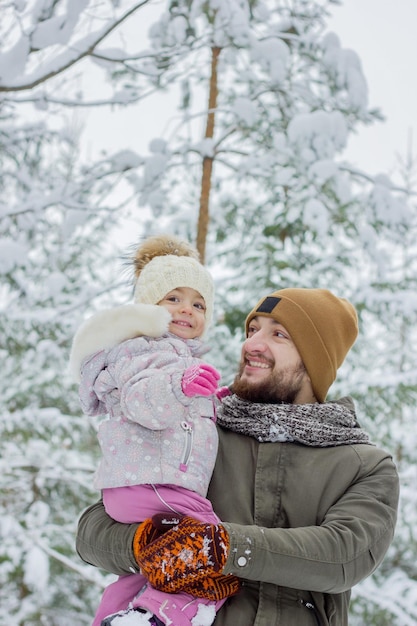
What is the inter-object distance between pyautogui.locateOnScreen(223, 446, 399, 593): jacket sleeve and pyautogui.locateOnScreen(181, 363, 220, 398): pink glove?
401mm

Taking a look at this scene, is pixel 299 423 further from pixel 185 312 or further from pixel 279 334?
pixel 185 312

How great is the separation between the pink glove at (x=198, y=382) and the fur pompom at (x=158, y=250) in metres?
0.81

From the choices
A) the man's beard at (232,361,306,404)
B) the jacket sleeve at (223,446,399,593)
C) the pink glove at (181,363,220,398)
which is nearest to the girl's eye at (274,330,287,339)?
the man's beard at (232,361,306,404)

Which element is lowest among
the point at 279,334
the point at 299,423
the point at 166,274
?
the point at 299,423

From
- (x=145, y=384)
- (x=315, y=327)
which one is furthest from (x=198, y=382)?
(x=315, y=327)

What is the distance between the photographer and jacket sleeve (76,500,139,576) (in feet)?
6.38

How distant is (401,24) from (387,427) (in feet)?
16.2

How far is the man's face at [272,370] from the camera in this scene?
2387mm

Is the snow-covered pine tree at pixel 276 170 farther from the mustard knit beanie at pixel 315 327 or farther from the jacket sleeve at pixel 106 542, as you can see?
the jacket sleeve at pixel 106 542

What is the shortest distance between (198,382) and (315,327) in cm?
75

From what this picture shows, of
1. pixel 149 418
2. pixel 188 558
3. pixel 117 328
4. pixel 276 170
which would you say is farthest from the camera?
pixel 276 170

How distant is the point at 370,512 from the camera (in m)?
1.92

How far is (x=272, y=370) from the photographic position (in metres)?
2.42

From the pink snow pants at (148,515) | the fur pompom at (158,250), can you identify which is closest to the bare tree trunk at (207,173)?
the fur pompom at (158,250)
